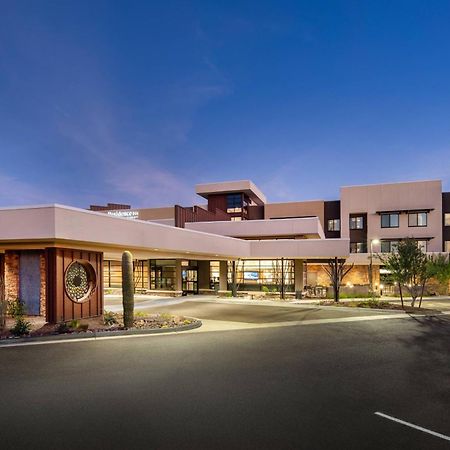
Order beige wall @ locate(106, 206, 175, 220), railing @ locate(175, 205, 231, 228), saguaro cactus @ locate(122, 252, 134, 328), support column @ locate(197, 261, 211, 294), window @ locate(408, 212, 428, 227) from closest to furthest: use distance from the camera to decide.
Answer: saguaro cactus @ locate(122, 252, 134, 328), support column @ locate(197, 261, 211, 294), railing @ locate(175, 205, 231, 228), window @ locate(408, 212, 428, 227), beige wall @ locate(106, 206, 175, 220)

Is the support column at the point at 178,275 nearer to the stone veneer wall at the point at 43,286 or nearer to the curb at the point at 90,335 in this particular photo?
the stone veneer wall at the point at 43,286

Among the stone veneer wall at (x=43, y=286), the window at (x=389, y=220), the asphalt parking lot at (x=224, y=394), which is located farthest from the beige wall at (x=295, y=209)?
the asphalt parking lot at (x=224, y=394)

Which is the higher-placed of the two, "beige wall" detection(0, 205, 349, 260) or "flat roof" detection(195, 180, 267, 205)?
"flat roof" detection(195, 180, 267, 205)

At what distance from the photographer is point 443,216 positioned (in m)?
45.0

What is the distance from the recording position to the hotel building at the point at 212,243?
607 inches

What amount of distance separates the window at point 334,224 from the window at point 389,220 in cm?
586

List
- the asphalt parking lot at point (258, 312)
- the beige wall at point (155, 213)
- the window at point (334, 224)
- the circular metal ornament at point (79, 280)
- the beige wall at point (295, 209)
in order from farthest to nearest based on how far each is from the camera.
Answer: the beige wall at point (155, 213), the beige wall at point (295, 209), the window at point (334, 224), the asphalt parking lot at point (258, 312), the circular metal ornament at point (79, 280)

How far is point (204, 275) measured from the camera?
36062mm

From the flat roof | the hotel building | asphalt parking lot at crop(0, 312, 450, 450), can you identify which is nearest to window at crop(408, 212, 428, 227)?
the hotel building

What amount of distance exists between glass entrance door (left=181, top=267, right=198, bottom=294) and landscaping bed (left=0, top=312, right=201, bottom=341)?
18144 mm

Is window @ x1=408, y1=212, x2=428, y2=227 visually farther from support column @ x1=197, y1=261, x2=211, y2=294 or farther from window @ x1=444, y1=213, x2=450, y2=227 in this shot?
support column @ x1=197, y1=261, x2=211, y2=294

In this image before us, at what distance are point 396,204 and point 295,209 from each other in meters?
13.3

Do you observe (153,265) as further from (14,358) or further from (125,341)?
(14,358)

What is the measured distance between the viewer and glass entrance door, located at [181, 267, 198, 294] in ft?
117
